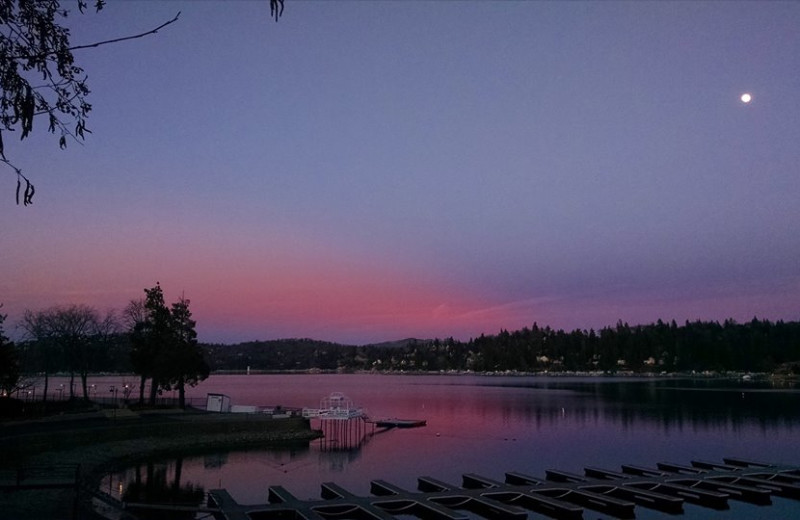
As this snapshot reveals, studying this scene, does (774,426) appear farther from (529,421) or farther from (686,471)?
(686,471)

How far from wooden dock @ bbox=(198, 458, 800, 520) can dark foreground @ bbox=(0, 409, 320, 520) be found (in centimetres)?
692

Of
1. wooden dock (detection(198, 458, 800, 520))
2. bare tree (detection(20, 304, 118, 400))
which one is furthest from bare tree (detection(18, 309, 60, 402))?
wooden dock (detection(198, 458, 800, 520))

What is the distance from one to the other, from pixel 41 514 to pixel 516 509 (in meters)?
19.2

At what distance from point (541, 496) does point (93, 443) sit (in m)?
30.9

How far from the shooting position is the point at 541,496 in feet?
105

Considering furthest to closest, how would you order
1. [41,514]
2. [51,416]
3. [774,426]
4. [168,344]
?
[774,426], [168,344], [51,416], [41,514]

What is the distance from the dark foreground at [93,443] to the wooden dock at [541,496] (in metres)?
6.92

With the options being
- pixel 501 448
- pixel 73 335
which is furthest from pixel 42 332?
pixel 501 448

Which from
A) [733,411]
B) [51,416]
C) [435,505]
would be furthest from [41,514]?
[733,411]

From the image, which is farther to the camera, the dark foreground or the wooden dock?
the wooden dock

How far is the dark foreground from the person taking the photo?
25984 mm

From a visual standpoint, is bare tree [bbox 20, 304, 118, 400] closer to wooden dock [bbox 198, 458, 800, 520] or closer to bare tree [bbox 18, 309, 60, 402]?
bare tree [bbox 18, 309, 60, 402]

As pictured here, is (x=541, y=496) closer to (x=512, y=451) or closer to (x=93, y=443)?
(x=512, y=451)

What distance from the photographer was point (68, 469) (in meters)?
35.5
